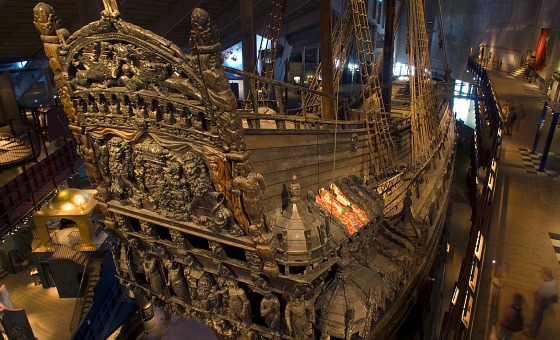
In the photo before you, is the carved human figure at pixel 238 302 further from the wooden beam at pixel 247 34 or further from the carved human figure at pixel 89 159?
the wooden beam at pixel 247 34

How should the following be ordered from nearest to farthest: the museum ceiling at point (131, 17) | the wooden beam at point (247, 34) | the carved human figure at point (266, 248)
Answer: the carved human figure at point (266, 248) < the museum ceiling at point (131, 17) < the wooden beam at point (247, 34)

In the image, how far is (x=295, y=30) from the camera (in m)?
19.8

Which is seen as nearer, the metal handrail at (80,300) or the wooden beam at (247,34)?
the metal handrail at (80,300)

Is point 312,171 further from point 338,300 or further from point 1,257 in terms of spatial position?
point 1,257

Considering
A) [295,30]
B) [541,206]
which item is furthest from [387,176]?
[295,30]

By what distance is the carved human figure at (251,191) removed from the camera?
295cm

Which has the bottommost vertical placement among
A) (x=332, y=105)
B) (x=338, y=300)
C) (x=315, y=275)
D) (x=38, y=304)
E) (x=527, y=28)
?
(x=38, y=304)

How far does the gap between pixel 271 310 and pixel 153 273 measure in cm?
166

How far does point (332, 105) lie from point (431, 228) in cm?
260

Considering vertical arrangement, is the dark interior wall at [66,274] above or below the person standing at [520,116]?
below

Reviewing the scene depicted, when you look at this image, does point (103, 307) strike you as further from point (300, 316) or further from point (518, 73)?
point (518, 73)

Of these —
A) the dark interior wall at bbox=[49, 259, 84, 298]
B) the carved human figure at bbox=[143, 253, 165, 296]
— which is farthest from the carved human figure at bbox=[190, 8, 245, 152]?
the dark interior wall at bbox=[49, 259, 84, 298]

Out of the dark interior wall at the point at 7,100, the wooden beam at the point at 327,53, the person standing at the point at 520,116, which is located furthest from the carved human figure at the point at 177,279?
the dark interior wall at the point at 7,100

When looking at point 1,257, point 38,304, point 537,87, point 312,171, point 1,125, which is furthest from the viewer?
point 537,87
